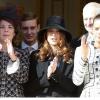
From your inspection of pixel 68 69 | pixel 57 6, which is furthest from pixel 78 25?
pixel 68 69

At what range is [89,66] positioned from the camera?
3.94 m

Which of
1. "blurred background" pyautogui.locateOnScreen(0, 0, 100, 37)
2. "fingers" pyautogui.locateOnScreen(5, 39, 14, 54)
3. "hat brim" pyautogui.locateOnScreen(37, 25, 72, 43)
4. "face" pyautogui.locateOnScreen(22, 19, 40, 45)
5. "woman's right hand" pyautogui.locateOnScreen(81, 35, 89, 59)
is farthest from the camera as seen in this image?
"blurred background" pyautogui.locateOnScreen(0, 0, 100, 37)

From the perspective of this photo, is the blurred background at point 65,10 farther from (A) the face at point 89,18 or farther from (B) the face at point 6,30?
(B) the face at point 6,30

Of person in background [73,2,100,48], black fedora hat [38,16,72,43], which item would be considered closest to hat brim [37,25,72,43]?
black fedora hat [38,16,72,43]

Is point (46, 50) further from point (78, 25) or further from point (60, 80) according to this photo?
point (78, 25)

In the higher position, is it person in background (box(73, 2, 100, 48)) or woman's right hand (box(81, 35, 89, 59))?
person in background (box(73, 2, 100, 48))

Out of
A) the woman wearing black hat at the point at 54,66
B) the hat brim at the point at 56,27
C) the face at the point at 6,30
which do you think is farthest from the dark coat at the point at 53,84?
the face at the point at 6,30

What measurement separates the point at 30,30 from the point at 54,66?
0.60 m

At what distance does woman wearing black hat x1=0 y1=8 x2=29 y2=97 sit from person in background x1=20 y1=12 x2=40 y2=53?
0.34 meters

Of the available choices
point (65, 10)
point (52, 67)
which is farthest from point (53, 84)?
point (65, 10)

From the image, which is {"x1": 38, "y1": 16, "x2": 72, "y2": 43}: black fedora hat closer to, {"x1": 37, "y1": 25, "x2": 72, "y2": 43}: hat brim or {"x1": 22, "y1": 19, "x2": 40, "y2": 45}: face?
{"x1": 37, "y1": 25, "x2": 72, "y2": 43}: hat brim

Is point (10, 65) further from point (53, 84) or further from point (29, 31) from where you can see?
point (29, 31)

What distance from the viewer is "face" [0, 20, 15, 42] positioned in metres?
4.09

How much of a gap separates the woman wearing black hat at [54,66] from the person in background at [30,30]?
358 mm
